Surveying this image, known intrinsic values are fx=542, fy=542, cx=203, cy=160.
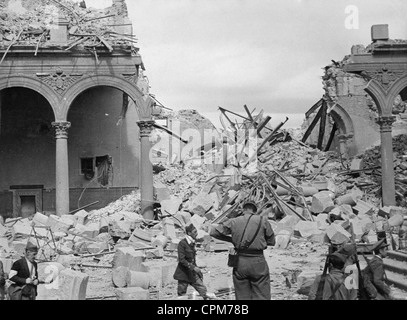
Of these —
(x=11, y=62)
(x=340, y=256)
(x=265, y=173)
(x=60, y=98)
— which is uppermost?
(x=11, y=62)

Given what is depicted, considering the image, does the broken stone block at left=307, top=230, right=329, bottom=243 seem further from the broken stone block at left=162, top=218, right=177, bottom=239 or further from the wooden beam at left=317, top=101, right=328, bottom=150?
the wooden beam at left=317, top=101, right=328, bottom=150

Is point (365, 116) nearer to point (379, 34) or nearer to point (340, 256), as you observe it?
point (379, 34)

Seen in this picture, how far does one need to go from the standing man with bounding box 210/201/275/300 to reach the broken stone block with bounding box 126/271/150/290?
11.7 ft

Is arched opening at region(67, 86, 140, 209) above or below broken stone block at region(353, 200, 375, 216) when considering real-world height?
above

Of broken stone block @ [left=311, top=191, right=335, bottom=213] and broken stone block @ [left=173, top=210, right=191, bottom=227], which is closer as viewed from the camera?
broken stone block @ [left=311, top=191, right=335, bottom=213]

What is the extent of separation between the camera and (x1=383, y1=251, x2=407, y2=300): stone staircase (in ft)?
31.6

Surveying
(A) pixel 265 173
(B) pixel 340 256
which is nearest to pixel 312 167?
(A) pixel 265 173

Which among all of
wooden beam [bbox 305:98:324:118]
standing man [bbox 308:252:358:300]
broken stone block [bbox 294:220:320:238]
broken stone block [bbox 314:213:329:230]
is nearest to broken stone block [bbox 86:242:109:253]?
broken stone block [bbox 294:220:320:238]

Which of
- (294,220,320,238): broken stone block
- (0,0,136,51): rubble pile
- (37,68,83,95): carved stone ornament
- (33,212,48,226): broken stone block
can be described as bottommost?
(294,220,320,238): broken stone block

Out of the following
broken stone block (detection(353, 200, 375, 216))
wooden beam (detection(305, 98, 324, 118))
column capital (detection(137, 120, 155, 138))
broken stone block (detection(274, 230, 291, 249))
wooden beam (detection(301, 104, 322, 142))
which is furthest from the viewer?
wooden beam (detection(305, 98, 324, 118))

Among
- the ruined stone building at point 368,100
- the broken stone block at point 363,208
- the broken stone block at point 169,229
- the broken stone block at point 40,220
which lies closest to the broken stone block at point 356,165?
the ruined stone building at point 368,100

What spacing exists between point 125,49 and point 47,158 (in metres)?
7.66

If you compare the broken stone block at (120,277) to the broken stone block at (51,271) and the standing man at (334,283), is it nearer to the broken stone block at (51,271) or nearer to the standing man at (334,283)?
the broken stone block at (51,271)
